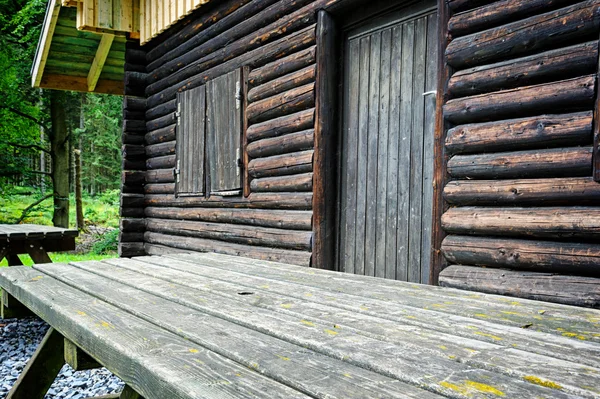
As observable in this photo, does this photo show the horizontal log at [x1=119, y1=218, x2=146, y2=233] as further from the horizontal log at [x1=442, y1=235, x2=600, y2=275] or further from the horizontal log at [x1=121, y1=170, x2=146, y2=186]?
the horizontal log at [x1=442, y1=235, x2=600, y2=275]

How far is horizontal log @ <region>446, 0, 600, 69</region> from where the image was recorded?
2697 millimetres

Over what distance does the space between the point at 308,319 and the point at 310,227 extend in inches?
122

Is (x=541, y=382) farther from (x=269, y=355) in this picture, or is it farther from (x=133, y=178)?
(x=133, y=178)

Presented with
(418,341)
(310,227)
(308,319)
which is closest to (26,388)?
(308,319)

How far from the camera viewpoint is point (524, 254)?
2936mm

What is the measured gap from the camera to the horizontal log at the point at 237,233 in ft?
16.4

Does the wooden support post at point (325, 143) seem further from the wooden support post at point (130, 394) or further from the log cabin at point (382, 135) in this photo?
the wooden support post at point (130, 394)

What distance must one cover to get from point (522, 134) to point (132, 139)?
7426 millimetres

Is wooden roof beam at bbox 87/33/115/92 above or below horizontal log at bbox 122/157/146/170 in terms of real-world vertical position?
above

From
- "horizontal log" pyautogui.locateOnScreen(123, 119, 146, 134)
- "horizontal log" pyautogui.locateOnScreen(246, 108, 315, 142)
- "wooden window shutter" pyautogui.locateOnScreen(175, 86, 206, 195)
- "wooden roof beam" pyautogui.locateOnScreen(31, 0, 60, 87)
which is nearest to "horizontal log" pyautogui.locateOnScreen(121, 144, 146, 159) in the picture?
"horizontal log" pyautogui.locateOnScreen(123, 119, 146, 134)

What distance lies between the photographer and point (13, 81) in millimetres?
14070

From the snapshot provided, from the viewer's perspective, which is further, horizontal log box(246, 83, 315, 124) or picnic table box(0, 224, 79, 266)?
picnic table box(0, 224, 79, 266)

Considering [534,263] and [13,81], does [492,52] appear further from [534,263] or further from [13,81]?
[13,81]

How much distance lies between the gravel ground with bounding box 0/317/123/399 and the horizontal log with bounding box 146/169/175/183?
301 cm
